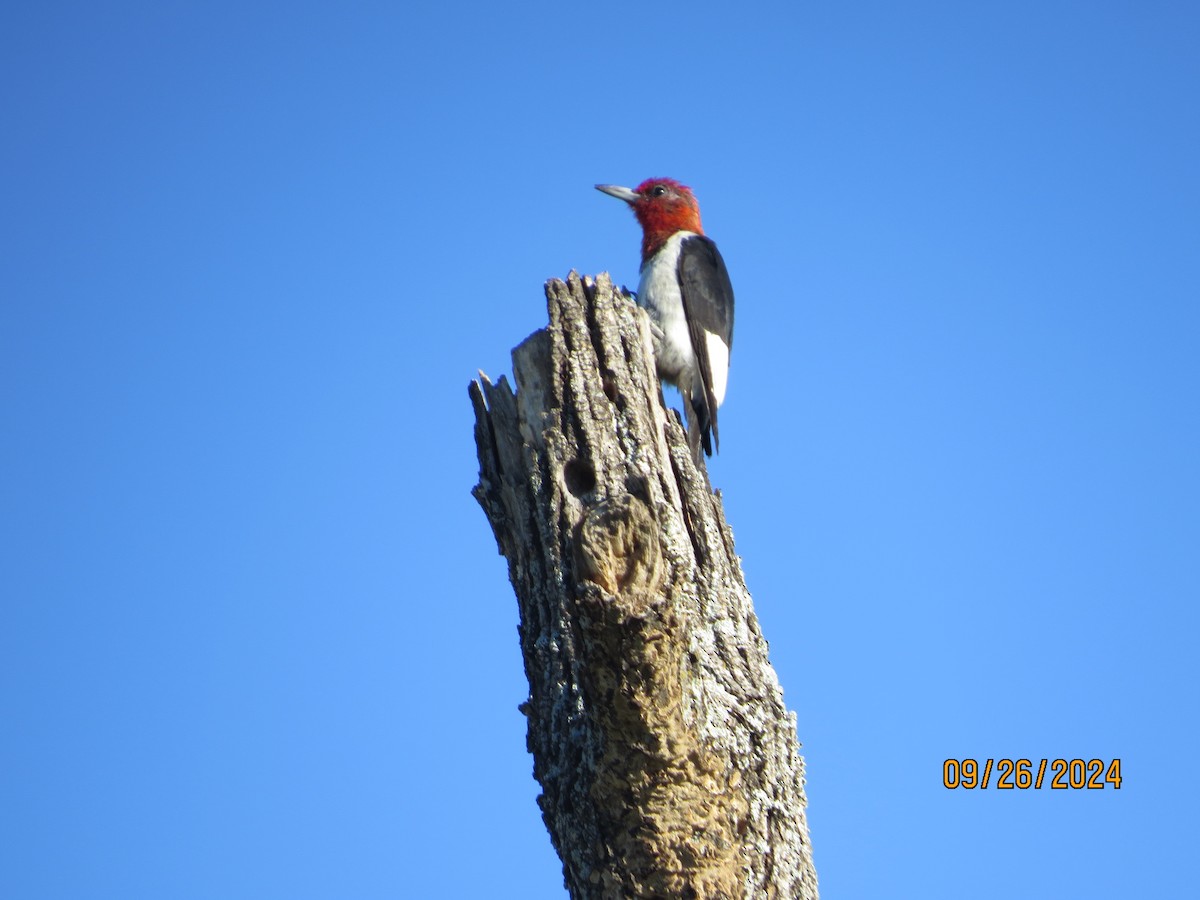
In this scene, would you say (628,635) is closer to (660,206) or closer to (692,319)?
(692,319)

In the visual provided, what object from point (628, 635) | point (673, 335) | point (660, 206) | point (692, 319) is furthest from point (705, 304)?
point (628, 635)

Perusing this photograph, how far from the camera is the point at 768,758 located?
319 centimetres

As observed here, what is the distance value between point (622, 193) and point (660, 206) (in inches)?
13.2

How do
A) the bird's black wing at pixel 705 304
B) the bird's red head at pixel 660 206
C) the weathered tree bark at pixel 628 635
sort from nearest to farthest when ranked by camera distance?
the weathered tree bark at pixel 628 635 → the bird's black wing at pixel 705 304 → the bird's red head at pixel 660 206

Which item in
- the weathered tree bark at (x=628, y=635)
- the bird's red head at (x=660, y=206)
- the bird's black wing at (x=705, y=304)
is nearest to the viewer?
the weathered tree bark at (x=628, y=635)

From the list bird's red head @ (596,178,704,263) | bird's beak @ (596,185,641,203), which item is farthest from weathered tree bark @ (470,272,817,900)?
bird's beak @ (596,185,641,203)

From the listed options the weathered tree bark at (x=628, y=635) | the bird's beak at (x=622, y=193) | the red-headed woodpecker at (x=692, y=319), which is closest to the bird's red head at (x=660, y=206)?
the bird's beak at (x=622, y=193)

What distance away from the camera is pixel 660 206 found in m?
7.94

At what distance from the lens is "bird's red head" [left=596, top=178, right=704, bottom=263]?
7.83m

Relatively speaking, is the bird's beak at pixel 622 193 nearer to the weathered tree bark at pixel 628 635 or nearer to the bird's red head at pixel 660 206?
the bird's red head at pixel 660 206

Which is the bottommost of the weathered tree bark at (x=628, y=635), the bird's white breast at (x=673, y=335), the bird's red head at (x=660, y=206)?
the weathered tree bark at (x=628, y=635)

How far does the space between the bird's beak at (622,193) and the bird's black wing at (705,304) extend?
119cm

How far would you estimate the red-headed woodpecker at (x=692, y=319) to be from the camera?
655 cm

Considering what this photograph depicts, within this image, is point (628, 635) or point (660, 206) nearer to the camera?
point (628, 635)
